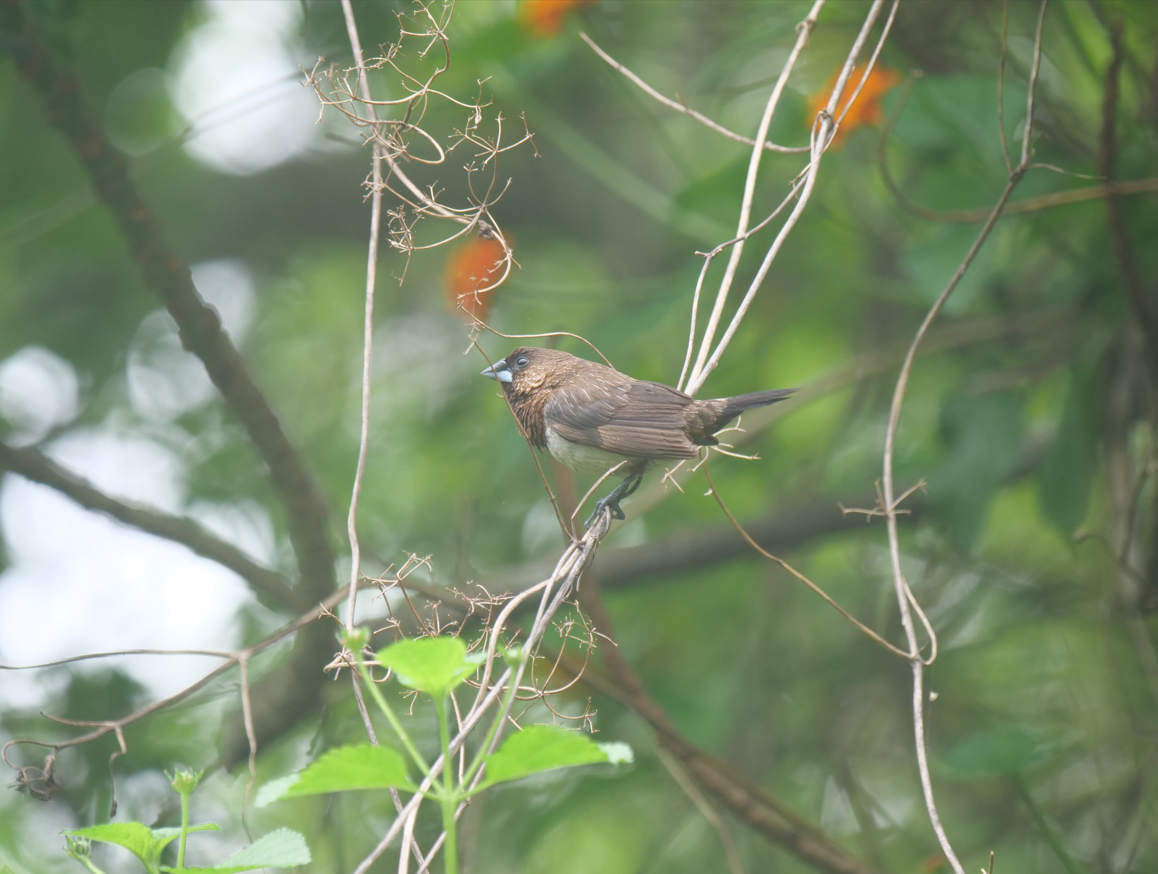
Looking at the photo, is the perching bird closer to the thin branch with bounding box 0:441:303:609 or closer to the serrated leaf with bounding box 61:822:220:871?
the thin branch with bounding box 0:441:303:609

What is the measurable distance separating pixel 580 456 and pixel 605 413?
15 cm

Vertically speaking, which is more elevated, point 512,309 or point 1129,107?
point 1129,107

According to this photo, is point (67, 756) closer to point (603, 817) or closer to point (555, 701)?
point (555, 701)

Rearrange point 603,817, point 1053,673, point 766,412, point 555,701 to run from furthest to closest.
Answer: point 603,817 < point 1053,673 < point 766,412 < point 555,701

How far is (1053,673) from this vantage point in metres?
4.07

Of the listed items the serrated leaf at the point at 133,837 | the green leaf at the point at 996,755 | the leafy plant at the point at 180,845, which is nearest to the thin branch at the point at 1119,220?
the green leaf at the point at 996,755

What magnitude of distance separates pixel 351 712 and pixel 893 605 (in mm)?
2217

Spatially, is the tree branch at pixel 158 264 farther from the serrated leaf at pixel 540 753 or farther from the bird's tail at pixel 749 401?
the serrated leaf at pixel 540 753

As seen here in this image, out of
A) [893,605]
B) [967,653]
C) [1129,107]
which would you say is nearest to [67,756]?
[893,605]

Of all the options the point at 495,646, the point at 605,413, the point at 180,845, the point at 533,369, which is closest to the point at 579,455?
the point at 605,413

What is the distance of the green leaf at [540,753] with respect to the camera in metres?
1.04

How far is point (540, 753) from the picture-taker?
3.47ft

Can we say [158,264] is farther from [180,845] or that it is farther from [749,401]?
[180,845]

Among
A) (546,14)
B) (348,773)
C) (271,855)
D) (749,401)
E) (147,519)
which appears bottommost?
(147,519)
